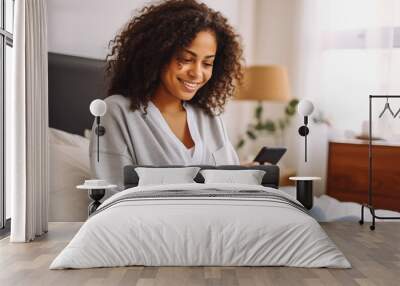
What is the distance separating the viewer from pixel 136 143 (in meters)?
6.23

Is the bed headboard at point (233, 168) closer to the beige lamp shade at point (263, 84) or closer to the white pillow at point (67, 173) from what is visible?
the white pillow at point (67, 173)

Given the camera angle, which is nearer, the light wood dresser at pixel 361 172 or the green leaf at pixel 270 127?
the green leaf at pixel 270 127

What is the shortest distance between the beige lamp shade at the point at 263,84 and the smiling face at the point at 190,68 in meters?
0.43

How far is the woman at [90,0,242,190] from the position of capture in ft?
20.4

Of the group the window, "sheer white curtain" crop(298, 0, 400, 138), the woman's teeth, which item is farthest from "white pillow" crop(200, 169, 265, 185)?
the window

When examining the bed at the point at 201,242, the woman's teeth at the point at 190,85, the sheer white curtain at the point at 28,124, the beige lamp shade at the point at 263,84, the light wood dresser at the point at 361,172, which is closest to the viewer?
the bed at the point at 201,242

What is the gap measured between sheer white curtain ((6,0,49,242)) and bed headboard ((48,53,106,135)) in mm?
552

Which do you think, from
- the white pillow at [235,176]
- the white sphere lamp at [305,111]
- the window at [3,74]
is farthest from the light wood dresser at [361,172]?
the window at [3,74]

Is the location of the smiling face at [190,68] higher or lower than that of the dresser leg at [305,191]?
higher

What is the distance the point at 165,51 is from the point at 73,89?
1019 mm

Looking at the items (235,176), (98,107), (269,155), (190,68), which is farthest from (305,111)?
(98,107)

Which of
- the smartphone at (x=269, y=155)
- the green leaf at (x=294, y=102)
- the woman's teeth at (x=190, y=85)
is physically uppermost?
the woman's teeth at (x=190, y=85)

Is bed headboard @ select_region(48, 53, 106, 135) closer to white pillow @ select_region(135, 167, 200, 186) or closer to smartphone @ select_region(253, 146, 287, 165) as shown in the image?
white pillow @ select_region(135, 167, 200, 186)

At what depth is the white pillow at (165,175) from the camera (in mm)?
5816
